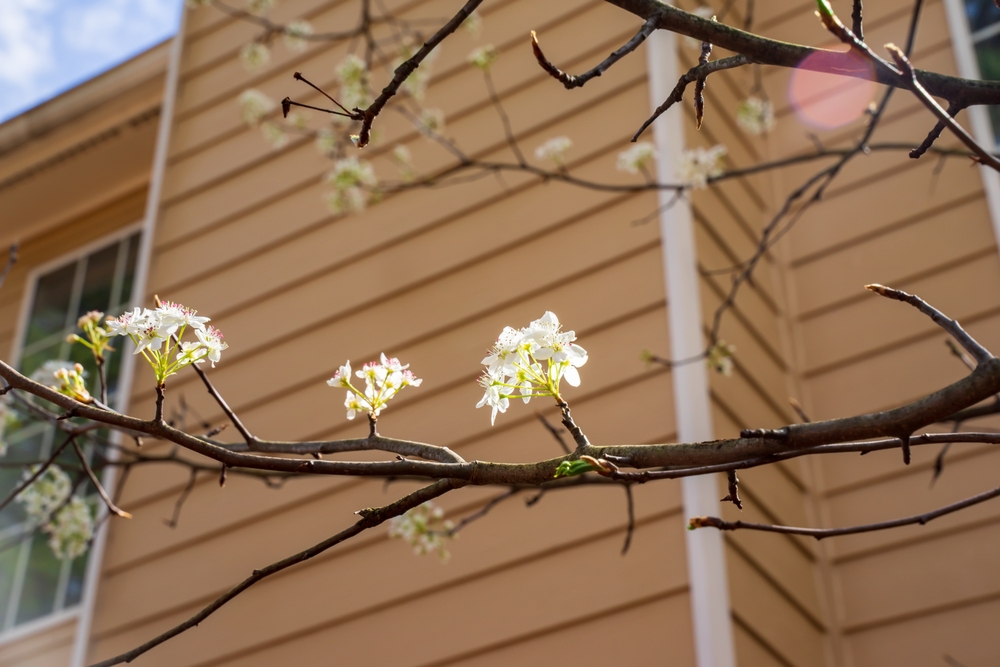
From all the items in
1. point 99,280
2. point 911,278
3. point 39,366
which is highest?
point 99,280

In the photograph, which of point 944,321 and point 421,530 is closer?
point 944,321

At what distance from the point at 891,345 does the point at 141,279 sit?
2499mm

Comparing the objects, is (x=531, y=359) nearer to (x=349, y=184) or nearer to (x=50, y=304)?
(x=349, y=184)

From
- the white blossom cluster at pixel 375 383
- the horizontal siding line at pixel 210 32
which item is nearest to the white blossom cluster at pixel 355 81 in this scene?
the horizontal siding line at pixel 210 32

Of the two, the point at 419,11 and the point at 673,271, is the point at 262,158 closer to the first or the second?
the point at 419,11

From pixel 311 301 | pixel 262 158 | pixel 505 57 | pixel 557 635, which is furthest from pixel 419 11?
pixel 557 635

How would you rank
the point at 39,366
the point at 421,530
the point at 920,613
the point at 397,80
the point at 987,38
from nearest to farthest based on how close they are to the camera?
the point at 397,80
the point at 421,530
the point at 920,613
the point at 987,38
the point at 39,366

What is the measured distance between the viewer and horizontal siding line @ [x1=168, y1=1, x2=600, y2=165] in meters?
3.02

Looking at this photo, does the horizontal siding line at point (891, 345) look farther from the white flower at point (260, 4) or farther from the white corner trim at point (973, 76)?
the white flower at point (260, 4)

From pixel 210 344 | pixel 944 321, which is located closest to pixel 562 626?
pixel 210 344

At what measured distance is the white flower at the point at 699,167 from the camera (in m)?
2.47

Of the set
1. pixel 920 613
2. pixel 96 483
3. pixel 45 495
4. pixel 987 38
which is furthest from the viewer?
pixel 987 38

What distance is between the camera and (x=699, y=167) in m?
2.49

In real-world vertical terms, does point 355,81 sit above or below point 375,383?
above
